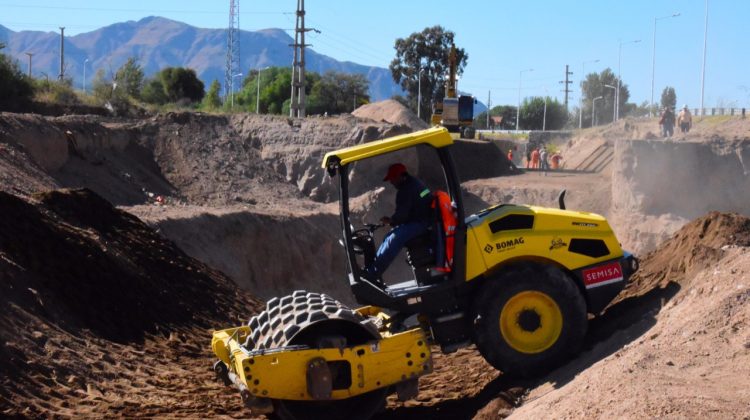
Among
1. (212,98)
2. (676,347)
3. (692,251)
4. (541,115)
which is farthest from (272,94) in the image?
(676,347)

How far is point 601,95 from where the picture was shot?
369 feet

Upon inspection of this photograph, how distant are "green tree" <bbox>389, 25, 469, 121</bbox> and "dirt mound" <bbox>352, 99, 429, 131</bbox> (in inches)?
1405

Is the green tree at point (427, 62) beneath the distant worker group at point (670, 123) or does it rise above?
above

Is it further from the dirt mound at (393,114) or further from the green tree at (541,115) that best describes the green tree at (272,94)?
the green tree at (541,115)

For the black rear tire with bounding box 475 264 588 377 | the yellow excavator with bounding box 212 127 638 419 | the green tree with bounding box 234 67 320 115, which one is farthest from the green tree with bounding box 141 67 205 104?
the black rear tire with bounding box 475 264 588 377

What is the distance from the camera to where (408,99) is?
9588 centimetres

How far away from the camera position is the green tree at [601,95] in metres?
107

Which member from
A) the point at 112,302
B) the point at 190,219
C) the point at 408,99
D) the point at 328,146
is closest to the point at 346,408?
the point at 112,302

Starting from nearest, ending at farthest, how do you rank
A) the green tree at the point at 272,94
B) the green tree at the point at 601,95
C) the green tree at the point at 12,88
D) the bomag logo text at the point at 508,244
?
1. the bomag logo text at the point at 508,244
2. the green tree at the point at 12,88
3. the green tree at the point at 272,94
4. the green tree at the point at 601,95

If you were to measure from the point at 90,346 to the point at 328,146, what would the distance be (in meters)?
27.1

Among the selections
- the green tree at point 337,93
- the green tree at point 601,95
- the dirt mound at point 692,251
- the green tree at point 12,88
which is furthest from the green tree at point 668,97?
the dirt mound at point 692,251

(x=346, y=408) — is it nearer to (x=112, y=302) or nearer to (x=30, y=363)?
(x=30, y=363)

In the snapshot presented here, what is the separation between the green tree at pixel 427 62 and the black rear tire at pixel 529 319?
83.9 m

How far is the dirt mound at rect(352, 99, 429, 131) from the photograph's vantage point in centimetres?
5142
